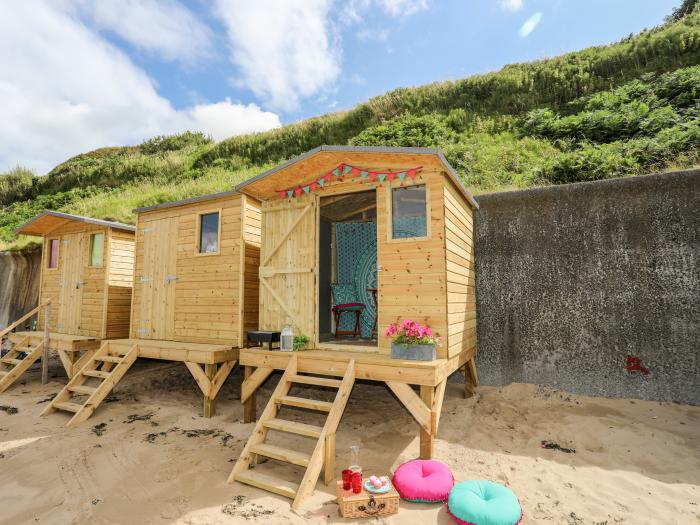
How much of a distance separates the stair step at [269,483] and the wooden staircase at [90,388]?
11.5 ft

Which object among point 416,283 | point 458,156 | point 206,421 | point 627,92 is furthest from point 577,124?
point 206,421

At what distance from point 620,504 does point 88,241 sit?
37.3 feet

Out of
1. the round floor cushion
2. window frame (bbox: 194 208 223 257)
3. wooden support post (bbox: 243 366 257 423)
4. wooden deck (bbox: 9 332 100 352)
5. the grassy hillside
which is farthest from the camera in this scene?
the grassy hillside

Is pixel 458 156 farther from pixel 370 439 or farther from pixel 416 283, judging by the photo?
pixel 370 439

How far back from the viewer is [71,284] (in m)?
9.86

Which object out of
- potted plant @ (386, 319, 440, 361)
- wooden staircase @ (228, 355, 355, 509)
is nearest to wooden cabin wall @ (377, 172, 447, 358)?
potted plant @ (386, 319, 440, 361)

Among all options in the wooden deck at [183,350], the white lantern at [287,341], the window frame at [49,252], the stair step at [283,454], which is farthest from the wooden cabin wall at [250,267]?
the window frame at [49,252]

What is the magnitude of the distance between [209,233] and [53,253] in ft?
19.6

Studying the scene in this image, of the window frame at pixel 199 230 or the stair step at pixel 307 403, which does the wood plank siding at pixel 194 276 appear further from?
the stair step at pixel 307 403

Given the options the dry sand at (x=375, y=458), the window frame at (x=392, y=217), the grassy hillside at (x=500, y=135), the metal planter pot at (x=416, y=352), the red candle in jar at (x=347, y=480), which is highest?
the grassy hillside at (x=500, y=135)

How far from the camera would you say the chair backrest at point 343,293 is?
9.00 metres

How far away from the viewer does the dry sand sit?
380 centimetres

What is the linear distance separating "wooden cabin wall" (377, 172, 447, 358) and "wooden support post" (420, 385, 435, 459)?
59cm

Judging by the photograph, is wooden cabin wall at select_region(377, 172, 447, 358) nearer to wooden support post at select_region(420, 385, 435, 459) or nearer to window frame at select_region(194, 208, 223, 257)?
wooden support post at select_region(420, 385, 435, 459)
